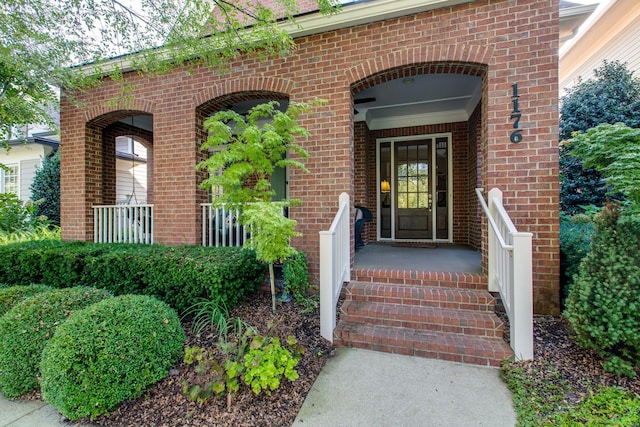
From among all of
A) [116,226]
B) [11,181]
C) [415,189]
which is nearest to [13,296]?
[116,226]

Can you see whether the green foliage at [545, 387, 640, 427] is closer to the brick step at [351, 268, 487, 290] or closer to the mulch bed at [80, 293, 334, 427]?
the brick step at [351, 268, 487, 290]

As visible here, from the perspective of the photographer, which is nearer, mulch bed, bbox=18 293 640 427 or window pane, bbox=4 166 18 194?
mulch bed, bbox=18 293 640 427

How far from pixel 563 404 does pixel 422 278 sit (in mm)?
1575

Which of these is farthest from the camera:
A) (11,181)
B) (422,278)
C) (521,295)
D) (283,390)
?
(11,181)

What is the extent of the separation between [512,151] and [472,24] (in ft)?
5.16

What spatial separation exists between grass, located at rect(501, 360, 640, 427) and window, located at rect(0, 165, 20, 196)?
14178 millimetres

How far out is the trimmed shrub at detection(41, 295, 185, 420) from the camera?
78.2 inches

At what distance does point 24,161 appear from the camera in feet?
31.6

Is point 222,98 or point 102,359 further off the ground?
point 222,98

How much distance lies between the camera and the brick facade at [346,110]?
318 centimetres

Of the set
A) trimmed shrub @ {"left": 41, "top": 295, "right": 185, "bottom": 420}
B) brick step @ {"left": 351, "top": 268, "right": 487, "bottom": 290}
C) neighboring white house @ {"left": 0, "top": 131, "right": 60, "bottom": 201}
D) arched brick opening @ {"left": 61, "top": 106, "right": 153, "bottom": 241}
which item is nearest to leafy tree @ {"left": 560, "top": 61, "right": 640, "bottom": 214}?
brick step @ {"left": 351, "top": 268, "right": 487, "bottom": 290}

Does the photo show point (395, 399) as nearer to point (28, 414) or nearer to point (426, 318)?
point (426, 318)

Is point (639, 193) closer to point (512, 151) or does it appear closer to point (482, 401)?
point (512, 151)

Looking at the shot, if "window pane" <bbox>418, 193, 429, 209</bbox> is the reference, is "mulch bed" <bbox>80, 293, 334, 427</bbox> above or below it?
below
